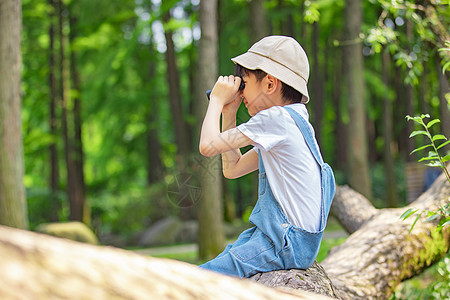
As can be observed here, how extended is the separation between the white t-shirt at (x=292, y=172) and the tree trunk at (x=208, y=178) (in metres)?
6.42

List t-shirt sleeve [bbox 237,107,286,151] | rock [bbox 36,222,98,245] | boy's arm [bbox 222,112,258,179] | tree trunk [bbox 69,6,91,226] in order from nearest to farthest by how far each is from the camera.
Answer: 1. t-shirt sleeve [bbox 237,107,286,151]
2. boy's arm [bbox 222,112,258,179]
3. rock [bbox 36,222,98,245]
4. tree trunk [bbox 69,6,91,226]

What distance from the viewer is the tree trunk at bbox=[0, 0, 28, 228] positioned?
781 centimetres

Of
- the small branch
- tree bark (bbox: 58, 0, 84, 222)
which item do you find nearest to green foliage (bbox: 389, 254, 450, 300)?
the small branch

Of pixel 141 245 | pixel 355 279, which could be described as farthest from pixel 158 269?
pixel 141 245

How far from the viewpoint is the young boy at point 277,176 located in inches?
101

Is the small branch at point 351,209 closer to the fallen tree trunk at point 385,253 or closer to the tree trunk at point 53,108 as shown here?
the fallen tree trunk at point 385,253

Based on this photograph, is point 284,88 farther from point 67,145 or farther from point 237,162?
point 67,145

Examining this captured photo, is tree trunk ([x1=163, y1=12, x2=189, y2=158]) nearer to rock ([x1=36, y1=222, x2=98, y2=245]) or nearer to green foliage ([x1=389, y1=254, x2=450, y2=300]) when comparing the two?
rock ([x1=36, y1=222, x2=98, y2=245])

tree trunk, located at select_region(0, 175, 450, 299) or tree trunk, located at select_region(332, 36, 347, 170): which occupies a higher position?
tree trunk, located at select_region(0, 175, 450, 299)

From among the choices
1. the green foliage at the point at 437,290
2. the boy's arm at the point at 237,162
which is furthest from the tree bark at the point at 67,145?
the boy's arm at the point at 237,162

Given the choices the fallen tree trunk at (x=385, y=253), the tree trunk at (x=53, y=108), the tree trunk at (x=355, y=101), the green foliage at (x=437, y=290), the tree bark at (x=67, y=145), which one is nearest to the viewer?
the fallen tree trunk at (x=385, y=253)

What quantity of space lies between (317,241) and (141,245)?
14538 mm

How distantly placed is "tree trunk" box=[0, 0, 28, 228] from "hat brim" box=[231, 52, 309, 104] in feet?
19.5

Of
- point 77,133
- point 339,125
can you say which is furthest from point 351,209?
point 339,125
